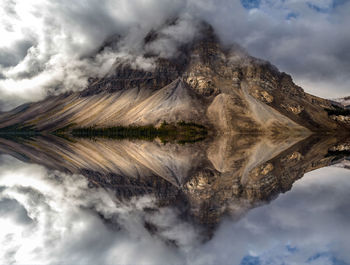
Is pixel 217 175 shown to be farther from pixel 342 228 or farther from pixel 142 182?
pixel 342 228

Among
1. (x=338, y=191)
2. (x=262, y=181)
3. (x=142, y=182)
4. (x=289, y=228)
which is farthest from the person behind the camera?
(x=142, y=182)

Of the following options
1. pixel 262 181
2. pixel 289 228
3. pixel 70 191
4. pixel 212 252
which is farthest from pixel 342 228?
pixel 70 191

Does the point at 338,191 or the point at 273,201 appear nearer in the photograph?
the point at 273,201

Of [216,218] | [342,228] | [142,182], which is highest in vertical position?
[142,182]

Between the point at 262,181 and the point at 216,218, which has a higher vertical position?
the point at 262,181

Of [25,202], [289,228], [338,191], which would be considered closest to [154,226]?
[289,228]

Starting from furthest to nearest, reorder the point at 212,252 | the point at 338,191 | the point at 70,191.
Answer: the point at 70,191 < the point at 338,191 < the point at 212,252

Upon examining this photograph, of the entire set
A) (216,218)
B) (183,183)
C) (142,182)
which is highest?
(142,182)

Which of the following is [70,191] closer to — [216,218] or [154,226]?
[154,226]

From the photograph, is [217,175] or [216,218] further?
[217,175]
